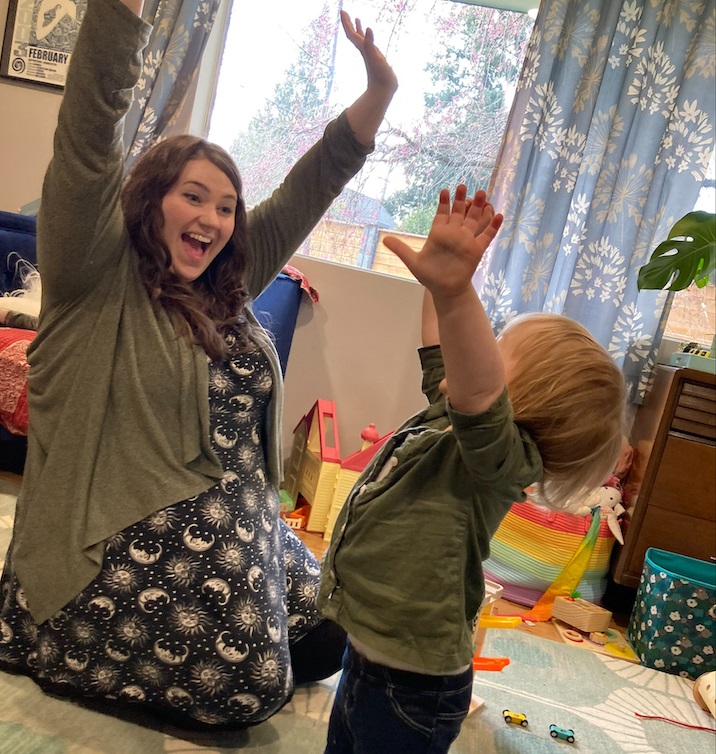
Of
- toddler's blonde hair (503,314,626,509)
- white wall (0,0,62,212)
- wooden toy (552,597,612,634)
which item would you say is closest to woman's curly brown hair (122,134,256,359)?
toddler's blonde hair (503,314,626,509)

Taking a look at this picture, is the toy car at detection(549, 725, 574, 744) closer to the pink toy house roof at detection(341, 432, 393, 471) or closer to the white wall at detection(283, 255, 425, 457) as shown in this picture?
the pink toy house roof at detection(341, 432, 393, 471)

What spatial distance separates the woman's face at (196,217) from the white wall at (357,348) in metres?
1.36

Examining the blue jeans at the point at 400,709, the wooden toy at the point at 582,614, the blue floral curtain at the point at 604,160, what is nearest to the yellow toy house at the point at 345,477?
the blue floral curtain at the point at 604,160

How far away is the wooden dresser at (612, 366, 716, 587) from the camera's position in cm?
211

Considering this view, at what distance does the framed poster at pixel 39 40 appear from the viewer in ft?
9.23

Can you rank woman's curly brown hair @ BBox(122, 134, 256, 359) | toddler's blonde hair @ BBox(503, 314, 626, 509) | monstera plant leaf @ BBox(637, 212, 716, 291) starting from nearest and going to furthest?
toddler's blonde hair @ BBox(503, 314, 626, 509) < woman's curly brown hair @ BBox(122, 134, 256, 359) < monstera plant leaf @ BBox(637, 212, 716, 291)

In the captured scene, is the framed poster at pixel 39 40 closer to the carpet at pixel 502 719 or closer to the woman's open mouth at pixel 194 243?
the carpet at pixel 502 719

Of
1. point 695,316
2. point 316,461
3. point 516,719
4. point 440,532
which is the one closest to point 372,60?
point 440,532

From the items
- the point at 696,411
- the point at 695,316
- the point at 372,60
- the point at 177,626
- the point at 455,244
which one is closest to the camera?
the point at 455,244

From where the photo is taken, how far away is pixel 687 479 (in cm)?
213

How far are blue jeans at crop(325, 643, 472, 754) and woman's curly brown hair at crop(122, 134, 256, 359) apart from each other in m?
0.65

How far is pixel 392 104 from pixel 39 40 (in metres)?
1.42

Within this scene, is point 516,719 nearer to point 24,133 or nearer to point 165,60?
point 165,60

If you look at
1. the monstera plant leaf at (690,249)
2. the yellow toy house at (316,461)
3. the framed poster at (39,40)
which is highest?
A: the framed poster at (39,40)
